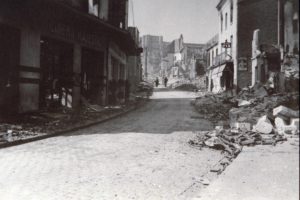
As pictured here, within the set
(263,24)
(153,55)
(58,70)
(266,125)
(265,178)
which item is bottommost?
(265,178)

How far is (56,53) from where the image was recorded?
40.7 ft

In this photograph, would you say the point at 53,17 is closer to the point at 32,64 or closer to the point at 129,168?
the point at 32,64

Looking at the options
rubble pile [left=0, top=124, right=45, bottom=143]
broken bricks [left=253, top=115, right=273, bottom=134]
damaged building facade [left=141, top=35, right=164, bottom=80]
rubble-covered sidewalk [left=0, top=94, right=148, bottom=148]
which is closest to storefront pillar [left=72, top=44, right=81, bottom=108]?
rubble-covered sidewalk [left=0, top=94, right=148, bottom=148]

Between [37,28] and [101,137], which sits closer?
[101,137]

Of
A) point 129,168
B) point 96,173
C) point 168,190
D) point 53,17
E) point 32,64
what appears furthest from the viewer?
point 53,17

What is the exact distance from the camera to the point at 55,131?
8016 millimetres

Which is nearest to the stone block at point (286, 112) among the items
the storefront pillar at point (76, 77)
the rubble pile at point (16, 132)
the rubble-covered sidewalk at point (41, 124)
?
the rubble-covered sidewalk at point (41, 124)

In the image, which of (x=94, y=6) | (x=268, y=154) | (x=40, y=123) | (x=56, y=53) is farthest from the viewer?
(x=94, y=6)

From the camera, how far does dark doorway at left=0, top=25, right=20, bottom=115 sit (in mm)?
9227

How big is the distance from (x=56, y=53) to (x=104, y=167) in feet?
27.4

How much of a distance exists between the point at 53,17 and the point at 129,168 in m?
7.26

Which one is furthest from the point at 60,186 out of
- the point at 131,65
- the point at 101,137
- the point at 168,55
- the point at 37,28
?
the point at 168,55

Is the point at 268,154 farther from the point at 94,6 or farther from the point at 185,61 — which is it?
the point at 185,61

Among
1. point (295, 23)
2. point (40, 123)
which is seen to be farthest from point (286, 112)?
point (40, 123)
